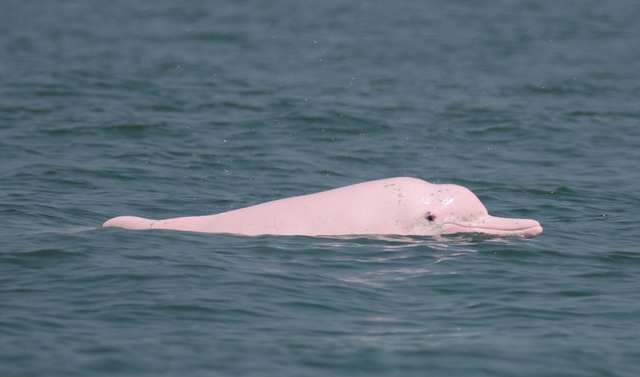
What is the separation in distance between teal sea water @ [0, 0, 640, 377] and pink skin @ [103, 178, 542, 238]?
1.01 ft

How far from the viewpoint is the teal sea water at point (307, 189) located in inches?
361

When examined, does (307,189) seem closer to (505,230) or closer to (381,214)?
(381,214)

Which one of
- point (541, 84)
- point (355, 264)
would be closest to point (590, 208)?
→ point (355, 264)

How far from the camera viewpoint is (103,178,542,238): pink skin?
13.5 m

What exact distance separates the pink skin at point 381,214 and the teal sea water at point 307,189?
31 centimetres

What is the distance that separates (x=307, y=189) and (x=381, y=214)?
5857mm

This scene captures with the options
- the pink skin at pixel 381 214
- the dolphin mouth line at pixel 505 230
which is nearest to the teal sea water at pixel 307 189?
the dolphin mouth line at pixel 505 230

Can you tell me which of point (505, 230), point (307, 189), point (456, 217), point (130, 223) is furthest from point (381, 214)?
point (307, 189)

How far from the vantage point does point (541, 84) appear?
3369 cm

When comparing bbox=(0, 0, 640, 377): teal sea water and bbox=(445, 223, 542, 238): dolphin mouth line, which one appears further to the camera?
bbox=(445, 223, 542, 238): dolphin mouth line

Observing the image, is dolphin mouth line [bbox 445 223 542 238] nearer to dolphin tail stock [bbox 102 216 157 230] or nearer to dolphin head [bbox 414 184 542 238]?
dolphin head [bbox 414 184 542 238]

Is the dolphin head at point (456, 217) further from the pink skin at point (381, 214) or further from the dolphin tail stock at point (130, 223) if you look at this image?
the dolphin tail stock at point (130, 223)

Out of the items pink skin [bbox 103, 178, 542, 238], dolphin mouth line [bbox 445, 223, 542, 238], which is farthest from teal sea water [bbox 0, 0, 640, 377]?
pink skin [bbox 103, 178, 542, 238]

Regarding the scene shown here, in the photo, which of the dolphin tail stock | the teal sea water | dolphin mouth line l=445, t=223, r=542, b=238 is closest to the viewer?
the teal sea water
